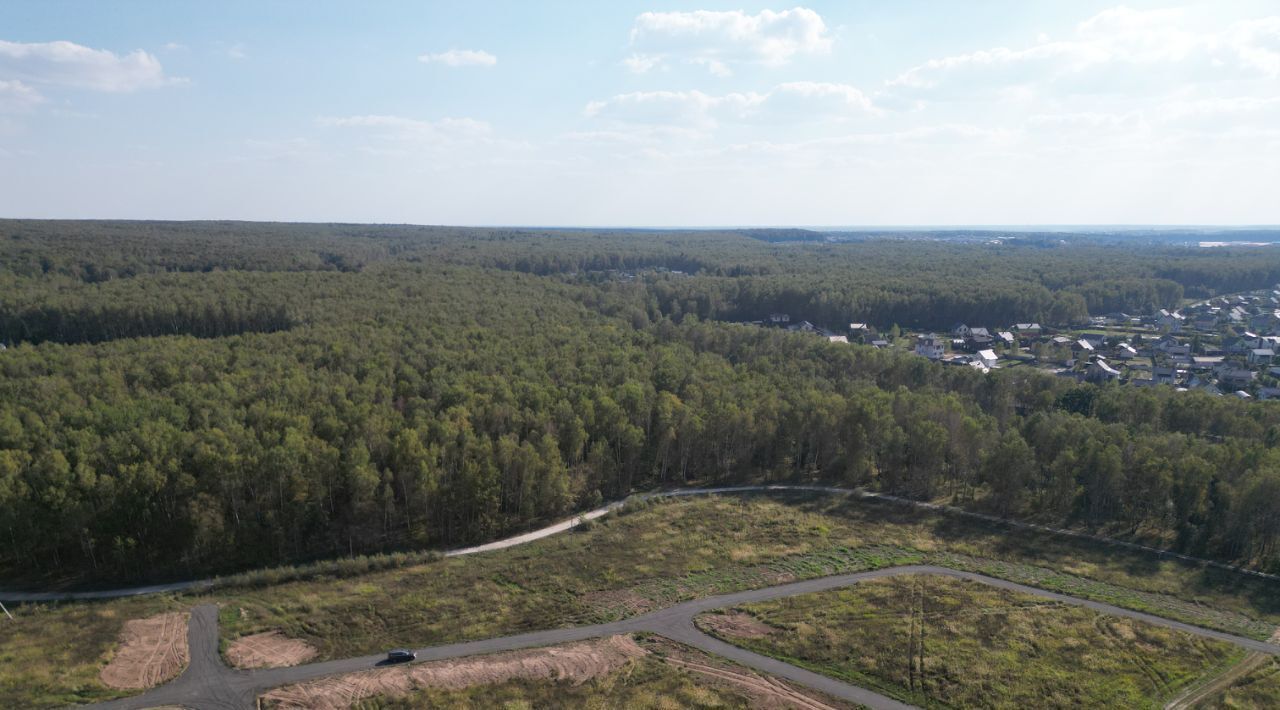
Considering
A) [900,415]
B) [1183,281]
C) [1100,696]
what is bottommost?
[1100,696]

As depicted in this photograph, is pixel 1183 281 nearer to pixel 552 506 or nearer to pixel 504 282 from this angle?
pixel 504 282

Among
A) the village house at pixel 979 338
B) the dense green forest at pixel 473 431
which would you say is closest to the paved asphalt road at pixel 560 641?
the dense green forest at pixel 473 431

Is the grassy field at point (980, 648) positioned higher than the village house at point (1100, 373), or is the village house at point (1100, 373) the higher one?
the village house at point (1100, 373)

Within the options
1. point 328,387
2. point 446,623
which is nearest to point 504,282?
point 328,387

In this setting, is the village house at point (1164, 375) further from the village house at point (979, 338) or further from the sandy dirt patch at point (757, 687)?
the sandy dirt patch at point (757, 687)

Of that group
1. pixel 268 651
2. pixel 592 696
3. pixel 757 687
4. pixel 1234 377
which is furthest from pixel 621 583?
pixel 1234 377

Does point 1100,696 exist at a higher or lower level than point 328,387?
lower
